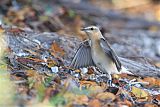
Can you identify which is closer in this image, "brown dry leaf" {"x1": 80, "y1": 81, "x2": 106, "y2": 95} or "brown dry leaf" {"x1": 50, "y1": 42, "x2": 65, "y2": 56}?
"brown dry leaf" {"x1": 80, "y1": 81, "x2": 106, "y2": 95}

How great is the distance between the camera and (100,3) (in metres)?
13.4

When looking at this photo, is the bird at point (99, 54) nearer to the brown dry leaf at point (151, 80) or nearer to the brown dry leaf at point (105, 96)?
the brown dry leaf at point (151, 80)

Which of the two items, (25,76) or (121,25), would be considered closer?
(25,76)

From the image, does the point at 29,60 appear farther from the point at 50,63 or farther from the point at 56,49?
the point at 56,49

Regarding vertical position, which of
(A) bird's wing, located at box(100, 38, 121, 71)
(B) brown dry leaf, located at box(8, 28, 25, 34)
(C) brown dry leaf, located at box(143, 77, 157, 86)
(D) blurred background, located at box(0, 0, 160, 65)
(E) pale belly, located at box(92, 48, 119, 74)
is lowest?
(C) brown dry leaf, located at box(143, 77, 157, 86)

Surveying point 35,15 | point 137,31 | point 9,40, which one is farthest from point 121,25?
point 9,40

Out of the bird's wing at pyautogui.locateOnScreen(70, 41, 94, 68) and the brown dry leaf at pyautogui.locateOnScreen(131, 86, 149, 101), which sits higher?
the bird's wing at pyautogui.locateOnScreen(70, 41, 94, 68)

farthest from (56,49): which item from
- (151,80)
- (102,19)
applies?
(102,19)

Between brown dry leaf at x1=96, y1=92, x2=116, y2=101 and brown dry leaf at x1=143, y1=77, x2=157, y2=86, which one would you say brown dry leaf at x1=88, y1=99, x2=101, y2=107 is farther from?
brown dry leaf at x1=143, y1=77, x2=157, y2=86

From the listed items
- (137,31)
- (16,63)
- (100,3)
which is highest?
(100,3)

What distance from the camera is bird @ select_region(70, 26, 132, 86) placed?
6464 mm

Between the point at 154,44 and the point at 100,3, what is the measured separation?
9.46ft

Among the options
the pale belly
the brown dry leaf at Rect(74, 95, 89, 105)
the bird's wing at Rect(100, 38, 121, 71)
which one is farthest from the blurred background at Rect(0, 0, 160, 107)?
the bird's wing at Rect(100, 38, 121, 71)

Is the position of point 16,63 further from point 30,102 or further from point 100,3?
point 100,3
